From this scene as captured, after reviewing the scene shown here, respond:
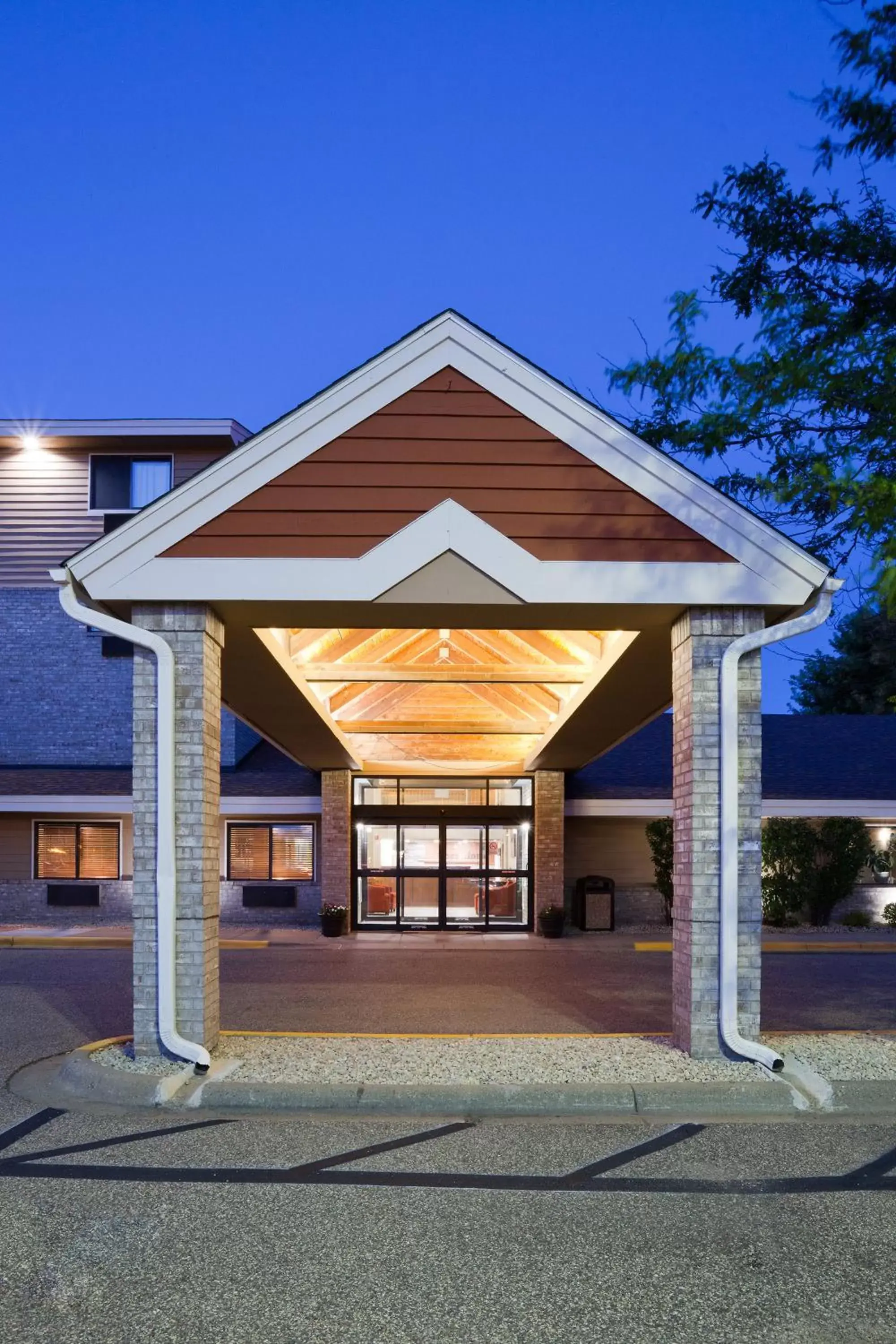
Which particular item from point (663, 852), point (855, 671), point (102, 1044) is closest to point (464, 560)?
point (102, 1044)

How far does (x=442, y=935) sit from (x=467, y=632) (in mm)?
10899

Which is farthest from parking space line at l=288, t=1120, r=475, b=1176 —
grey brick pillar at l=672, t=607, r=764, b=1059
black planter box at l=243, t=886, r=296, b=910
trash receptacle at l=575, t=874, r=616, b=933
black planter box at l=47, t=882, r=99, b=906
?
black planter box at l=47, t=882, r=99, b=906

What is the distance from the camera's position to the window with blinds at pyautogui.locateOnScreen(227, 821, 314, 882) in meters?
22.3

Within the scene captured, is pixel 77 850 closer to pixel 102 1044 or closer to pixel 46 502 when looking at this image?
pixel 46 502

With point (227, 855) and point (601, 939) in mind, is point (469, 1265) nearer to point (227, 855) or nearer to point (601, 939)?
point (601, 939)

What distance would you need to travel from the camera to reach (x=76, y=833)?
22.2 meters

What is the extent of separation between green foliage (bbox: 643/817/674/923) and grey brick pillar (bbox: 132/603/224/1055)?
14.3 metres

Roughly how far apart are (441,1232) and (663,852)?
55.6 ft

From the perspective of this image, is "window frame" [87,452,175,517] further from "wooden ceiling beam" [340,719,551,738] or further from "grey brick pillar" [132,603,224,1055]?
"grey brick pillar" [132,603,224,1055]

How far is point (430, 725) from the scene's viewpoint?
16.3 m

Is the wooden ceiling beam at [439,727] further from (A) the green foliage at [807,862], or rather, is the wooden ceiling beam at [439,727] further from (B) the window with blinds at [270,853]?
(A) the green foliage at [807,862]

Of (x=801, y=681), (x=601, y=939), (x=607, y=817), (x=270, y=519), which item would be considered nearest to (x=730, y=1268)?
(x=270, y=519)

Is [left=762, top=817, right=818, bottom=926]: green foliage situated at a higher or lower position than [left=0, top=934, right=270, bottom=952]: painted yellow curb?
higher

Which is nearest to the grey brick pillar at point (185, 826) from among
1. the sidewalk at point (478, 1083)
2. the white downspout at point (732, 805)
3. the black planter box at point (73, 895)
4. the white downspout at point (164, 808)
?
the white downspout at point (164, 808)
